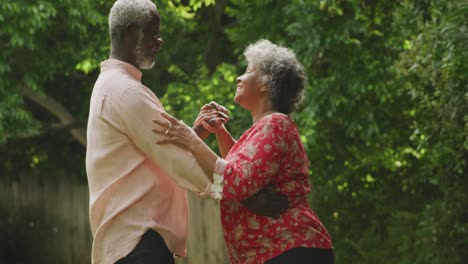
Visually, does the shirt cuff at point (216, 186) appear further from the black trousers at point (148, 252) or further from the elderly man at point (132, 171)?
the black trousers at point (148, 252)

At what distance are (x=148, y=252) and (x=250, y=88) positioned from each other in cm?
95

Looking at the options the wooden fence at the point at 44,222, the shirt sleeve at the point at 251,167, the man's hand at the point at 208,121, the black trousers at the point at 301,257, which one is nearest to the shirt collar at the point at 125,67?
the shirt sleeve at the point at 251,167

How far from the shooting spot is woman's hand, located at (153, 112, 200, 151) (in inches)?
135

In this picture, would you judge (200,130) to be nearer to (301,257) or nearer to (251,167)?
(251,167)

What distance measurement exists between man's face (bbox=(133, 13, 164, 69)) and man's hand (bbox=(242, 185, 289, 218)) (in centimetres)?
70

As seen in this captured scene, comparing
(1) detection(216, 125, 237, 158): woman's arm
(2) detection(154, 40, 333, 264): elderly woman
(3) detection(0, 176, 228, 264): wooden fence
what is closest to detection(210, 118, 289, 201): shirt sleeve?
(2) detection(154, 40, 333, 264): elderly woman

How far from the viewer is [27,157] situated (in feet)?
42.5

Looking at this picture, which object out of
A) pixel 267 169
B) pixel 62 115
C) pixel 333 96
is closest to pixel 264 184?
pixel 267 169

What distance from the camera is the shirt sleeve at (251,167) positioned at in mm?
3566

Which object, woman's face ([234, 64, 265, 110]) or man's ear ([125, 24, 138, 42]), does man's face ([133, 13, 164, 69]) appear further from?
woman's face ([234, 64, 265, 110])

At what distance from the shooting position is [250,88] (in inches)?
154

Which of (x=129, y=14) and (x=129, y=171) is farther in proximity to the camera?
(x=129, y=14)

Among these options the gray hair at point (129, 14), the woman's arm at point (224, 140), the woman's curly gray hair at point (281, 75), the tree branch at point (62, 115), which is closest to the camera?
the gray hair at point (129, 14)

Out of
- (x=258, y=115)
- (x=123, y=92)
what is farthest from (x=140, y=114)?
(x=258, y=115)
